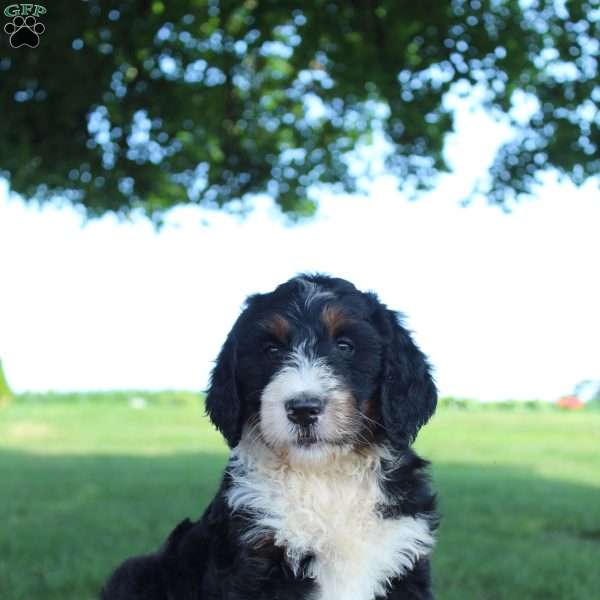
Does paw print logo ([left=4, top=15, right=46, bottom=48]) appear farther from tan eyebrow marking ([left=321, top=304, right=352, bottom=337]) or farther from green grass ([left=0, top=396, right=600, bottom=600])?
tan eyebrow marking ([left=321, top=304, right=352, bottom=337])

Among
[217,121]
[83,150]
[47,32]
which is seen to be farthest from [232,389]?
[217,121]

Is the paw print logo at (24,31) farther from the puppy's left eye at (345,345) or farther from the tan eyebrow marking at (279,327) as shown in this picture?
the puppy's left eye at (345,345)

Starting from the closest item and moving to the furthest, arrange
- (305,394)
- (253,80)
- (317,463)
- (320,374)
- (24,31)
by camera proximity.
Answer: (305,394), (320,374), (317,463), (24,31), (253,80)

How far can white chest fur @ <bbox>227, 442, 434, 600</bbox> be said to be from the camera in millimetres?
4359

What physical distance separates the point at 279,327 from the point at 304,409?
0.50 m

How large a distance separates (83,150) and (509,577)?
289 inches

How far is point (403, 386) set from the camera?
14.9 feet

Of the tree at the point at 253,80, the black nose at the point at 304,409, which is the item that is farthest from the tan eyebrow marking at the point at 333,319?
the tree at the point at 253,80

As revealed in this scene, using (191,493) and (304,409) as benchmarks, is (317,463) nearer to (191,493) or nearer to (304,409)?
(304,409)

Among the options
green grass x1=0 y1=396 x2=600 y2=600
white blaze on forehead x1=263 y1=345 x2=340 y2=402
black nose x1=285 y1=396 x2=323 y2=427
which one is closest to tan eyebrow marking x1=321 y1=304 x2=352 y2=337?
white blaze on forehead x1=263 y1=345 x2=340 y2=402

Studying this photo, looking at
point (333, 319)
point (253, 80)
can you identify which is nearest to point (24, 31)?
point (253, 80)

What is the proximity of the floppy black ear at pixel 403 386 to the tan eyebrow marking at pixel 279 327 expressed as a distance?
0.52m

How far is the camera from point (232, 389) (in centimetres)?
455

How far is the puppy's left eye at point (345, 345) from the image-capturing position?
175 inches
